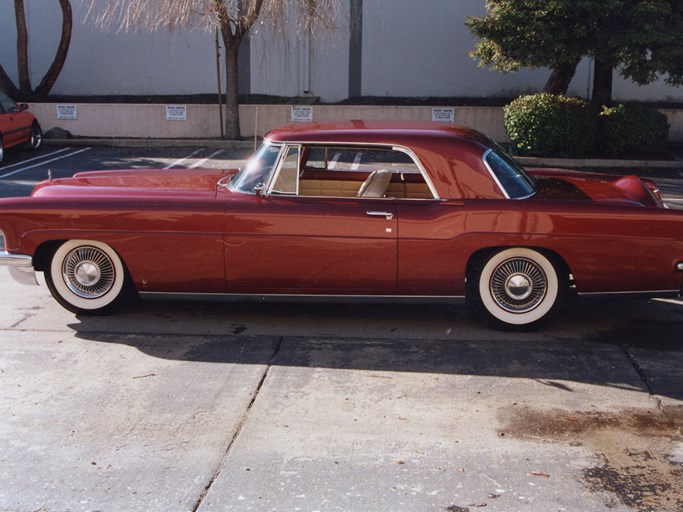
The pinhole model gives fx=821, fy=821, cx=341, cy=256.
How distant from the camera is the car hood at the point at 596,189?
6332mm

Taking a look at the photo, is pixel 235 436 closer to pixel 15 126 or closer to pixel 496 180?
pixel 496 180

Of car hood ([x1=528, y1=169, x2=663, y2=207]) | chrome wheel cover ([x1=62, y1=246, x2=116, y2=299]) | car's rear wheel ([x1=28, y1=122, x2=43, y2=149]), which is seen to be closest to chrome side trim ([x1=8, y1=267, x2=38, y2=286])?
chrome wheel cover ([x1=62, y1=246, x2=116, y2=299])

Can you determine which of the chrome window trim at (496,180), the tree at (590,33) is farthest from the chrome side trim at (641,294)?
the tree at (590,33)

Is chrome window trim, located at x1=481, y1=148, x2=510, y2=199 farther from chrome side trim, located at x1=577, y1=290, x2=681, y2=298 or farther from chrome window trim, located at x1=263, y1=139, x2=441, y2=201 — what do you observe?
chrome side trim, located at x1=577, y1=290, x2=681, y2=298

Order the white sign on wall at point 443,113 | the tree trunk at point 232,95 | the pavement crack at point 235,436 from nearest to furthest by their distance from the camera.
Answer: the pavement crack at point 235,436 → the tree trunk at point 232,95 → the white sign on wall at point 443,113

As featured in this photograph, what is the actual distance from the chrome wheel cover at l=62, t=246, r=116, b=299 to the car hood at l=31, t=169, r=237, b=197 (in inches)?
17.9

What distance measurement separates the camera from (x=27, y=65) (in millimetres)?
20688

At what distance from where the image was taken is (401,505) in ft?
12.6

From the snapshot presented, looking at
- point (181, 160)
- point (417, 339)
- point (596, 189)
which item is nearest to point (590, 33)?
point (181, 160)

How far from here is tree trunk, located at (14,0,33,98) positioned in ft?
65.0

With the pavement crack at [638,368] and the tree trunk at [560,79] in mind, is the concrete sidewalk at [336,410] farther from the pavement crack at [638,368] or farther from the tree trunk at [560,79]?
the tree trunk at [560,79]

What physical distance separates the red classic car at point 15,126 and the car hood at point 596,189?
38.0 ft

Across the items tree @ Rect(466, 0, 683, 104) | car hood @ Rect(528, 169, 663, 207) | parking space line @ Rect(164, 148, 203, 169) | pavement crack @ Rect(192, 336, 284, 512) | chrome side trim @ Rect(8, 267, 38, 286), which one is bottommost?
pavement crack @ Rect(192, 336, 284, 512)

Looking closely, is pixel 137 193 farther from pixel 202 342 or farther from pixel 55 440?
pixel 55 440
